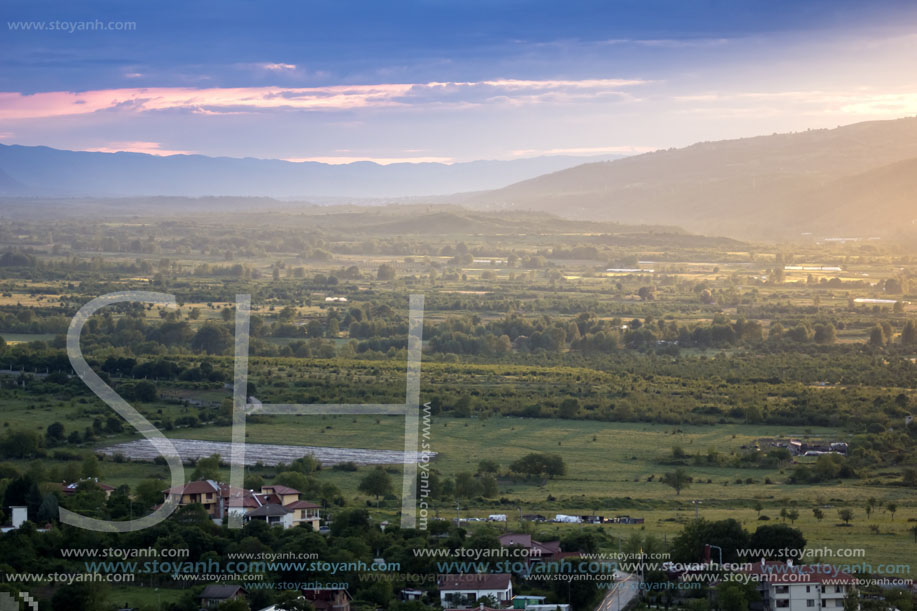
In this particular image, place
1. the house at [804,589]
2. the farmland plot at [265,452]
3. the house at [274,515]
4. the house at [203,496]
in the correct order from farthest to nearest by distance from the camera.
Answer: the farmland plot at [265,452]
the house at [203,496]
the house at [274,515]
the house at [804,589]

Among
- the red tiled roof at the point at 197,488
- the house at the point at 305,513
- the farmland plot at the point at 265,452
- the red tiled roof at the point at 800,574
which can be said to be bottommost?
the farmland plot at the point at 265,452

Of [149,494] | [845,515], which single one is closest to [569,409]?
[845,515]

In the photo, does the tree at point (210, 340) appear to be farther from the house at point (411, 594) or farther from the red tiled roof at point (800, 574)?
the red tiled roof at point (800, 574)

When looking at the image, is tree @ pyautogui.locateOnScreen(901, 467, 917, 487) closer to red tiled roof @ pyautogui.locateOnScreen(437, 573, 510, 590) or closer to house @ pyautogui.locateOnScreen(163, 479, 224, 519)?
red tiled roof @ pyautogui.locateOnScreen(437, 573, 510, 590)

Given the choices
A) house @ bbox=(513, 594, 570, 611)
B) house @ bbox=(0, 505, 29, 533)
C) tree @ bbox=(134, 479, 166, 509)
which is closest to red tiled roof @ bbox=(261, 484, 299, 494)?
tree @ bbox=(134, 479, 166, 509)

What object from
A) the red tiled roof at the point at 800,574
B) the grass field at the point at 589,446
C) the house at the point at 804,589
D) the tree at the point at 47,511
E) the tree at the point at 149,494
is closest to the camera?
the house at the point at 804,589

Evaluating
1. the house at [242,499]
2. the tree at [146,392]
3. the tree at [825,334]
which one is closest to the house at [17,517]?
the house at [242,499]

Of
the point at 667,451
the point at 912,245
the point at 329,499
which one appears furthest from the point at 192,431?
the point at 912,245
